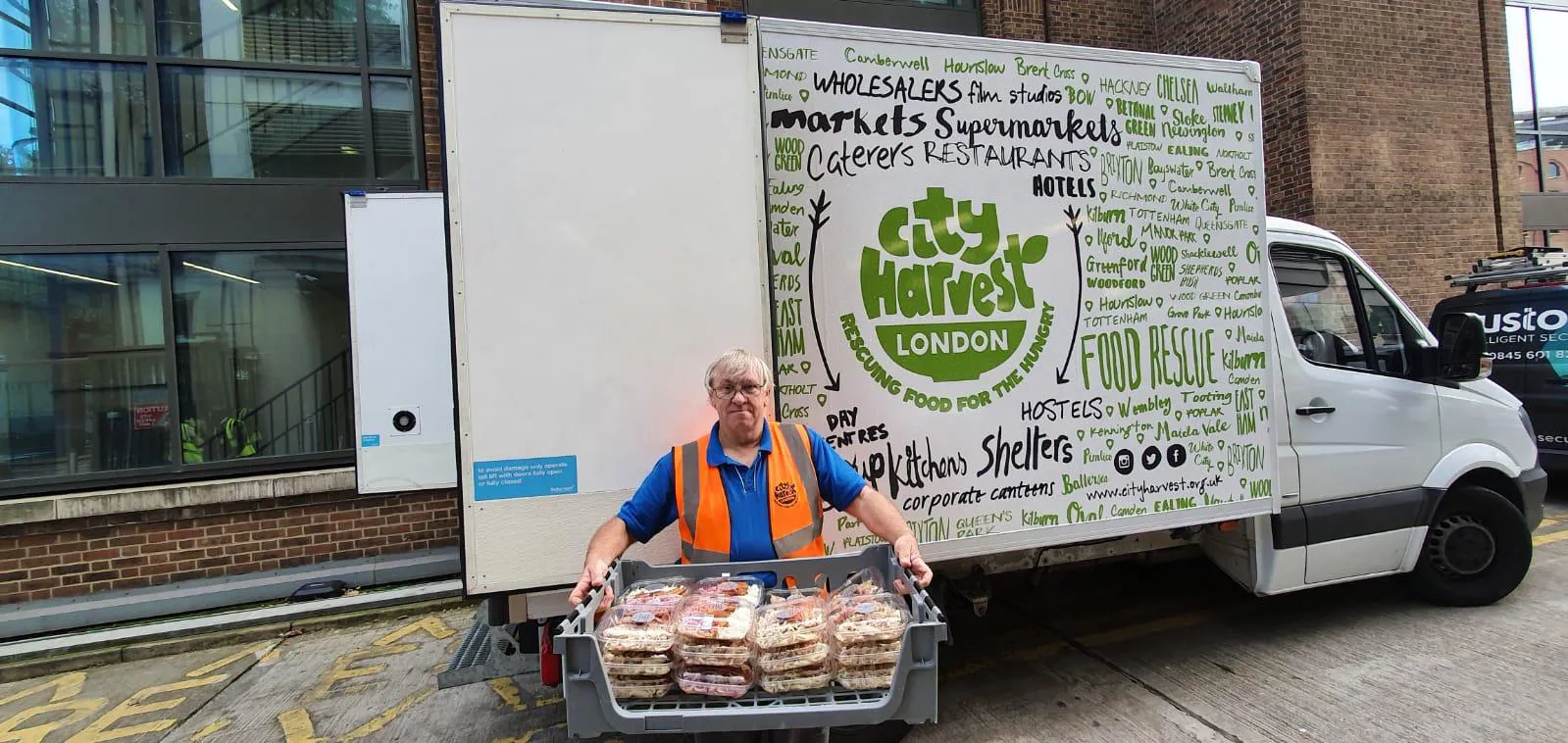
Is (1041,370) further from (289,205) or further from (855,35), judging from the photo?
(289,205)

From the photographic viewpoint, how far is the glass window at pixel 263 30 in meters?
6.02

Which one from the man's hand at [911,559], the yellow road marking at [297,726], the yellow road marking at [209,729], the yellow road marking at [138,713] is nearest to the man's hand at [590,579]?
the man's hand at [911,559]

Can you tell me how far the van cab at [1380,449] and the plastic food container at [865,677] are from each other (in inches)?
109

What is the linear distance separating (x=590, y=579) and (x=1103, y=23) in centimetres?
1003

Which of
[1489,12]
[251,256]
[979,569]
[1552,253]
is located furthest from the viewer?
[1489,12]

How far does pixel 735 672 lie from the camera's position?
5.49ft

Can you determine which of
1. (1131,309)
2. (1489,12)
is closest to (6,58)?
(1131,309)

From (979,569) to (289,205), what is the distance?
6.15 meters

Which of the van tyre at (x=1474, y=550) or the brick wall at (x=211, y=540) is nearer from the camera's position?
the van tyre at (x=1474, y=550)

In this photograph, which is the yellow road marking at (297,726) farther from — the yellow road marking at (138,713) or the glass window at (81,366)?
the glass window at (81,366)

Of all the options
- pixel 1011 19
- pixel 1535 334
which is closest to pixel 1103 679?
pixel 1535 334

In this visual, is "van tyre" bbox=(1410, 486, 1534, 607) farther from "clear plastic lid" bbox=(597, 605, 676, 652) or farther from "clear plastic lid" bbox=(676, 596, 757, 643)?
"clear plastic lid" bbox=(597, 605, 676, 652)

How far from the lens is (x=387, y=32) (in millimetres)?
6434

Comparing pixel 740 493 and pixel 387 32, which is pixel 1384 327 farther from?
pixel 387 32
